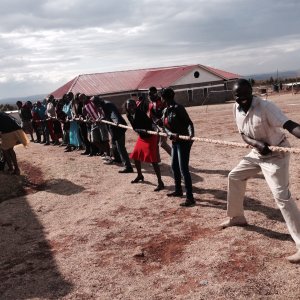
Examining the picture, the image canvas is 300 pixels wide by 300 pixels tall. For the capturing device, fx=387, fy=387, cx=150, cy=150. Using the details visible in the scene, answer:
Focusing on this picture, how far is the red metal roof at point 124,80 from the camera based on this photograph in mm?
37844

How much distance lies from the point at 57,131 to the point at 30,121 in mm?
1827

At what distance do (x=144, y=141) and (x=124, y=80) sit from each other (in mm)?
34181

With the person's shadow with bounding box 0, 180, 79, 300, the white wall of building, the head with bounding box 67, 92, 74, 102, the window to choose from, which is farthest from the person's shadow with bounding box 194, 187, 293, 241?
the window

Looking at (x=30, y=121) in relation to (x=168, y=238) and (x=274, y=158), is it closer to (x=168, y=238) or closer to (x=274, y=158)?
(x=168, y=238)

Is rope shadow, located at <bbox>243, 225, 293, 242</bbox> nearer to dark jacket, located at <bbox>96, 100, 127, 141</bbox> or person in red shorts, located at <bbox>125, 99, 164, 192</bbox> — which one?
person in red shorts, located at <bbox>125, 99, 164, 192</bbox>

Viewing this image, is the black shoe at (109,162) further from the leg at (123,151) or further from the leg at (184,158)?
the leg at (184,158)

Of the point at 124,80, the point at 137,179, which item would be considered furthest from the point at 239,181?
the point at 124,80

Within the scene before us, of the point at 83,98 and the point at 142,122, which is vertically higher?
the point at 83,98

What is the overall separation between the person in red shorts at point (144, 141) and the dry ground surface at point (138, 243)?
0.61 m

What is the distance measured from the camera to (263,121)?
439cm

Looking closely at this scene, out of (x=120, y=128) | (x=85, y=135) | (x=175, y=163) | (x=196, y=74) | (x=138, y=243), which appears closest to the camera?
(x=138, y=243)

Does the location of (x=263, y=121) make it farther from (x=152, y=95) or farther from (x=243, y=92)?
(x=152, y=95)

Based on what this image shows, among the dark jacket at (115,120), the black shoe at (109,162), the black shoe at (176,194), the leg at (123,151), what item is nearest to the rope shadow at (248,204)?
the black shoe at (176,194)

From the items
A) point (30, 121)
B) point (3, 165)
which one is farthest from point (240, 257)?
point (30, 121)
